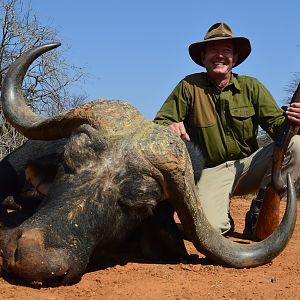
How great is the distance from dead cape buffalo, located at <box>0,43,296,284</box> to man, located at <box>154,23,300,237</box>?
1.72 metres

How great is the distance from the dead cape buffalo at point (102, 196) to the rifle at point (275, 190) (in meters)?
1.06

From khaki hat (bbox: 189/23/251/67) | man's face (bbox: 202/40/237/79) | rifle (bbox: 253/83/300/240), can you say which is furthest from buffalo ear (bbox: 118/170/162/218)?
khaki hat (bbox: 189/23/251/67)

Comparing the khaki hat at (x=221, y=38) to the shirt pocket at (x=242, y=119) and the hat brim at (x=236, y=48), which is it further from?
the shirt pocket at (x=242, y=119)

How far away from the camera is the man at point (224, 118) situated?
6414 millimetres

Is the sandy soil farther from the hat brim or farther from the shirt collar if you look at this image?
the hat brim

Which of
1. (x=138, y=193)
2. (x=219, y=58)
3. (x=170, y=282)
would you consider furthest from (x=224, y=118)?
(x=170, y=282)

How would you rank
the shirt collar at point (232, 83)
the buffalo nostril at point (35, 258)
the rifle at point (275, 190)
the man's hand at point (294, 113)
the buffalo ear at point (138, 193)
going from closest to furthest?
1. the buffalo nostril at point (35, 258)
2. the buffalo ear at point (138, 193)
3. the rifle at point (275, 190)
4. the man's hand at point (294, 113)
5. the shirt collar at point (232, 83)

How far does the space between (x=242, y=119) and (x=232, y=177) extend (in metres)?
0.65

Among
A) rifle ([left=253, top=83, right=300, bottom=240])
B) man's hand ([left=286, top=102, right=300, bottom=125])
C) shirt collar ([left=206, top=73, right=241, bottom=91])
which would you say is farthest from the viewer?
shirt collar ([left=206, top=73, right=241, bottom=91])

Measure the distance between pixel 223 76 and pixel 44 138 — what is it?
93.2 inches

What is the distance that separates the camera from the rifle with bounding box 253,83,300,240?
5.74 metres

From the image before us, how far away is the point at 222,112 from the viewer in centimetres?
645

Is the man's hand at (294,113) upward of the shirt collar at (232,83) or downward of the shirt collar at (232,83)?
downward

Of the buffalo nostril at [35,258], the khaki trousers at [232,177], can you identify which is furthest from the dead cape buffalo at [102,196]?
the khaki trousers at [232,177]
